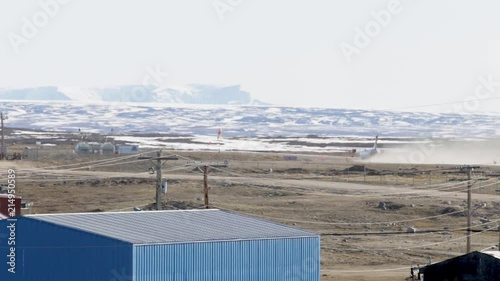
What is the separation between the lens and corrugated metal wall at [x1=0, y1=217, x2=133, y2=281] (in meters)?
39.8

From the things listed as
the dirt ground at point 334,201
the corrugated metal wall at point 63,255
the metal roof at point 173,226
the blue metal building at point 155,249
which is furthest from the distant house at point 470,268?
the dirt ground at point 334,201

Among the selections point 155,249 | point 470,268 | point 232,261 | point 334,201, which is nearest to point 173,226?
point 232,261

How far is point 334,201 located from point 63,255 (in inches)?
1928

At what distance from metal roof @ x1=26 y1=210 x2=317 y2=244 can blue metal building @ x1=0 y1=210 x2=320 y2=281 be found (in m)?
0.03

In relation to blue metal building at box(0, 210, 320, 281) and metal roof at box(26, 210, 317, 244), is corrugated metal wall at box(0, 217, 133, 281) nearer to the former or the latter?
blue metal building at box(0, 210, 320, 281)

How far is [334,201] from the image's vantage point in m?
88.8

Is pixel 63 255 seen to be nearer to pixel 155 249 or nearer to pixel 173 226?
pixel 155 249

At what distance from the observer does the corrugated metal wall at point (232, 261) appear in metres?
40.0

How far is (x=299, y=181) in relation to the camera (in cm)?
10625

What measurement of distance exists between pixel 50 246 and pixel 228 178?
6183 cm

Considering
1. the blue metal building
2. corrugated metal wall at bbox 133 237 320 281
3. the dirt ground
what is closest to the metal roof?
the blue metal building

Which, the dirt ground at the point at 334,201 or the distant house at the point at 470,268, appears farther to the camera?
the dirt ground at the point at 334,201

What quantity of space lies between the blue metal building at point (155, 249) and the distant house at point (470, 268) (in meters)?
4.50

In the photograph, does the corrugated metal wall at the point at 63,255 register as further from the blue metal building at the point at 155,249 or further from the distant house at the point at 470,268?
the distant house at the point at 470,268
